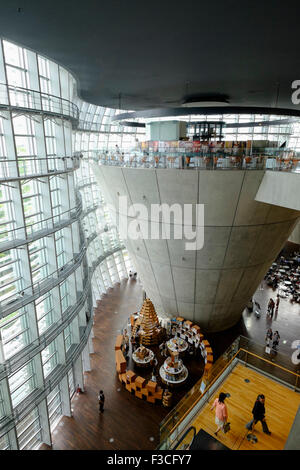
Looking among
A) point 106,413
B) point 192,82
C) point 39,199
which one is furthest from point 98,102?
point 106,413

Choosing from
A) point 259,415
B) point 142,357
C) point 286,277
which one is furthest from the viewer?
point 286,277

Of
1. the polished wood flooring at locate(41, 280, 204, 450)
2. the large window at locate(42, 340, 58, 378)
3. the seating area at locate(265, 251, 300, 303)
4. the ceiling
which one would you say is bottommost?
the polished wood flooring at locate(41, 280, 204, 450)

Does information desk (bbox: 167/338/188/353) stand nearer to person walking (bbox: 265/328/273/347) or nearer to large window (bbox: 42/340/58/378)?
person walking (bbox: 265/328/273/347)

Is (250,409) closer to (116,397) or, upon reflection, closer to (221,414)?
(221,414)

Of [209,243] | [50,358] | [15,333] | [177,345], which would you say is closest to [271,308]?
[177,345]

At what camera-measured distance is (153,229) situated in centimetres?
1691

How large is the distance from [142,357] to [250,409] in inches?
402

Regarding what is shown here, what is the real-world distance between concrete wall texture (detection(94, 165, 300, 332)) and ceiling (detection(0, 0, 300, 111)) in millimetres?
4409

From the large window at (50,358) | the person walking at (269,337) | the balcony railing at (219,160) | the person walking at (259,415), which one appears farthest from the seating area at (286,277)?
the person walking at (259,415)

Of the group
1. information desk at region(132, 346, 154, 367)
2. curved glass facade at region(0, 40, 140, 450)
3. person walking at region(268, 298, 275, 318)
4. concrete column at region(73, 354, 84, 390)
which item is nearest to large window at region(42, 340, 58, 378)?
curved glass facade at region(0, 40, 140, 450)

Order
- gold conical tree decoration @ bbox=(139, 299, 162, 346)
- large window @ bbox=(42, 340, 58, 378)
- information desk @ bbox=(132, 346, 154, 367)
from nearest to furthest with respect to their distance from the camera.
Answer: large window @ bbox=(42, 340, 58, 378) → information desk @ bbox=(132, 346, 154, 367) → gold conical tree decoration @ bbox=(139, 299, 162, 346)

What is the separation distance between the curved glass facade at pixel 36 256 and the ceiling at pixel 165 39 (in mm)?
1909

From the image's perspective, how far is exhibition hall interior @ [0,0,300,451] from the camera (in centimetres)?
785

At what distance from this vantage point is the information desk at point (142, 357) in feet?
57.4
